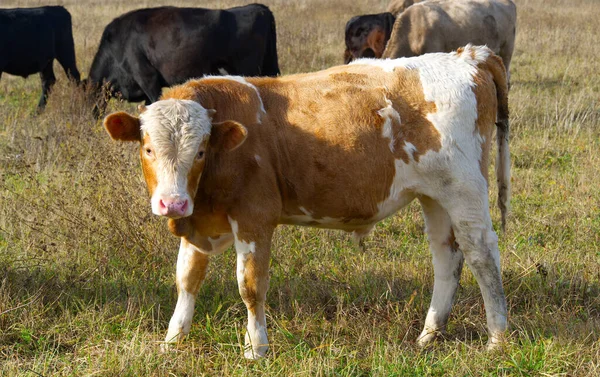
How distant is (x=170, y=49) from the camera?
11.1 m

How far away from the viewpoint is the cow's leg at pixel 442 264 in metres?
4.65

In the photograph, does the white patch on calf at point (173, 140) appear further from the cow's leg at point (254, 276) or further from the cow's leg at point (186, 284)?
the cow's leg at point (186, 284)

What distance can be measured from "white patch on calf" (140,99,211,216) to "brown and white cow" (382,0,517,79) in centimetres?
788

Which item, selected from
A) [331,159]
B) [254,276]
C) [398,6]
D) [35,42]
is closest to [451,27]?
[398,6]

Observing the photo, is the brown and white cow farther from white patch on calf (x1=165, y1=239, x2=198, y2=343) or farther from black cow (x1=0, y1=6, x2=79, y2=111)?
white patch on calf (x1=165, y1=239, x2=198, y2=343)

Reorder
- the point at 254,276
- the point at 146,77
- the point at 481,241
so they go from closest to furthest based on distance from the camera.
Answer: the point at 254,276 → the point at 481,241 → the point at 146,77

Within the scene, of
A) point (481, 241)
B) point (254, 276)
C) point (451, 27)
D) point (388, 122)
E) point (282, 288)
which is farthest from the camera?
point (451, 27)

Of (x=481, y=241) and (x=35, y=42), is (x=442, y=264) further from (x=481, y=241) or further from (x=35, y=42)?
(x=35, y=42)

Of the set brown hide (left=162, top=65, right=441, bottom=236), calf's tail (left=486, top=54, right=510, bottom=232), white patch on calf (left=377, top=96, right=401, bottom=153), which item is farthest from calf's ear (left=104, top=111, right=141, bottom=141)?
calf's tail (left=486, top=54, right=510, bottom=232)

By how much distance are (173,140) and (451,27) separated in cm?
905

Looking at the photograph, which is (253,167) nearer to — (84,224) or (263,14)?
(84,224)

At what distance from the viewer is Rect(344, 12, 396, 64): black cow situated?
517 inches

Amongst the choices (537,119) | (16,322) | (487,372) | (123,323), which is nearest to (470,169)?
(487,372)

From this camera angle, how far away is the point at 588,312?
15.9 feet
